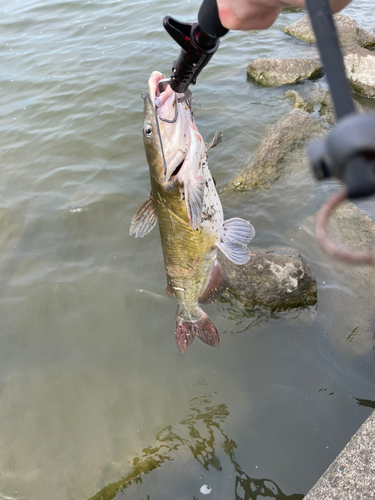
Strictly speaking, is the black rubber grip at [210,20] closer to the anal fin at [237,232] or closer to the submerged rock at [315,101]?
the anal fin at [237,232]

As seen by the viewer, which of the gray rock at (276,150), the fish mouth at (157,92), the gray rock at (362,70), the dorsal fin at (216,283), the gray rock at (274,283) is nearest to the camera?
the fish mouth at (157,92)

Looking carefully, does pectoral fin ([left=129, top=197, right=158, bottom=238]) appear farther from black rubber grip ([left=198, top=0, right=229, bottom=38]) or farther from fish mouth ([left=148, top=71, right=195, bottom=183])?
black rubber grip ([left=198, top=0, right=229, bottom=38])

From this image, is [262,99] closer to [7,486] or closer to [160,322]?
[160,322]

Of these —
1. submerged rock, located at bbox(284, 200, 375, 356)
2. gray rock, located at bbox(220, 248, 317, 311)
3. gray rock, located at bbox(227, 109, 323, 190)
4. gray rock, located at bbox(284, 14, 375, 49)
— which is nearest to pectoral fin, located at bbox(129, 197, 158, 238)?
gray rock, located at bbox(220, 248, 317, 311)

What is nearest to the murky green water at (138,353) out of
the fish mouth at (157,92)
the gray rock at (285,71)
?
the gray rock at (285,71)

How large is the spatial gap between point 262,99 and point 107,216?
4232 millimetres

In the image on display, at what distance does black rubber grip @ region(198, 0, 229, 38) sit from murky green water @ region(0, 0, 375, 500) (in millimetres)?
2830

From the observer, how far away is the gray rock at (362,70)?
23.1 feet

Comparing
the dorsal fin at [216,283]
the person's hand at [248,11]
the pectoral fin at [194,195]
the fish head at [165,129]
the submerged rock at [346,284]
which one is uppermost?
the person's hand at [248,11]

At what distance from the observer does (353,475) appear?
2176 mm

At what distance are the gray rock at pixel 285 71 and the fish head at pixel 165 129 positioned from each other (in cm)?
617

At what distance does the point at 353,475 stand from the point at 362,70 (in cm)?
735

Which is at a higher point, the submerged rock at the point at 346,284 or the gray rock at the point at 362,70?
the gray rock at the point at 362,70

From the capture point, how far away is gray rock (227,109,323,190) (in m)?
5.27
